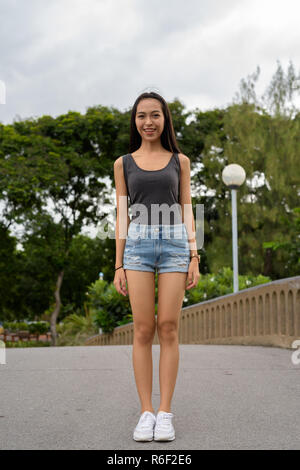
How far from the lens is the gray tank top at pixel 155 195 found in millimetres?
3443

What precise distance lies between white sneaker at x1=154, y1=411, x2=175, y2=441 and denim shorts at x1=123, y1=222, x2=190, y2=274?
84cm

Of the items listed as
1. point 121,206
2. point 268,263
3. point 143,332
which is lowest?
point 143,332

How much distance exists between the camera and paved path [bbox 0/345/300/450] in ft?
10.6

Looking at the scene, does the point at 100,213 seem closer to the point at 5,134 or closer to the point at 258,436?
the point at 5,134

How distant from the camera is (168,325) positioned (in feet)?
11.3

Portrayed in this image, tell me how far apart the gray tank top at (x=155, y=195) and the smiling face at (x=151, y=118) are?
0.24 m

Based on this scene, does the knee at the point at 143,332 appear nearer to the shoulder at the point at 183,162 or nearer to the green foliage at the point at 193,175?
the shoulder at the point at 183,162

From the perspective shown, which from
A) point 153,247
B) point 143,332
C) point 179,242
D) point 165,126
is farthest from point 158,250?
point 165,126

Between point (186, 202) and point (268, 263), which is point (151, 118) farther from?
point (268, 263)

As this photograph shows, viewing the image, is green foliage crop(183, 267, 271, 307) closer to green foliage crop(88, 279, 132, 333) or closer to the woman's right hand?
green foliage crop(88, 279, 132, 333)

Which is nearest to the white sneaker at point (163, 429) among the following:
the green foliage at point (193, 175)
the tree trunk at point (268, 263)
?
the green foliage at point (193, 175)

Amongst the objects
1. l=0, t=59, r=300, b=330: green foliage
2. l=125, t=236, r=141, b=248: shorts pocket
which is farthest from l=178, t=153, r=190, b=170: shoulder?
l=0, t=59, r=300, b=330: green foliage

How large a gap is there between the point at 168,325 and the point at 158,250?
0.46 metres
